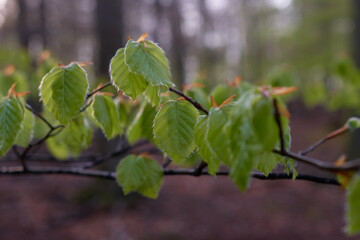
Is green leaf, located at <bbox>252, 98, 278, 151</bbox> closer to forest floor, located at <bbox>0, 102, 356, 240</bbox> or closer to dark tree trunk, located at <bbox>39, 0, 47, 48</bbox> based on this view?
forest floor, located at <bbox>0, 102, 356, 240</bbox>

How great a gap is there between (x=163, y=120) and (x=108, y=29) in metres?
4.84

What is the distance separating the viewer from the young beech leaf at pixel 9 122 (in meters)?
0.91

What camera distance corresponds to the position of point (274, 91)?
0.62m

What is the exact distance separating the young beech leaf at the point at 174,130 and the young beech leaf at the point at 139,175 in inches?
18.0

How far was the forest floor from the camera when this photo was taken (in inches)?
190

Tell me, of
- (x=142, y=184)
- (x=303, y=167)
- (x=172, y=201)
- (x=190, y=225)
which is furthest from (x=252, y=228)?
(x=142, y=184)

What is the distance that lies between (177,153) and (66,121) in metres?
0.37

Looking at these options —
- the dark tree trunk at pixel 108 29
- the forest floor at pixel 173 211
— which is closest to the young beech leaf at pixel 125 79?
the forest floor at pixel 173 211

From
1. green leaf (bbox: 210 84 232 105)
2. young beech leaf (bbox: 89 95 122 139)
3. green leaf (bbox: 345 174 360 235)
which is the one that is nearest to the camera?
green leaf (bbox: 345 174 360 235)

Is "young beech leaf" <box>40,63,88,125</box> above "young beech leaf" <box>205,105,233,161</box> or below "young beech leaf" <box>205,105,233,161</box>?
above

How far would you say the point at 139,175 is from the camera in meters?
1.35

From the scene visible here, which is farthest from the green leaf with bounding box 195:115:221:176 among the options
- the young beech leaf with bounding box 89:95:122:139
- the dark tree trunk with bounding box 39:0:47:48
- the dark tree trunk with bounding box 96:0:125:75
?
the dark tree trunk with bounding box 39:0:47:48

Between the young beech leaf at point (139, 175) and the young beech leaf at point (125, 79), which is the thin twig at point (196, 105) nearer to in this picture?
the young beech leaf at point (125, 79)

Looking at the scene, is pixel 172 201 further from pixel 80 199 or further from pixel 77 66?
pixel 77 66
